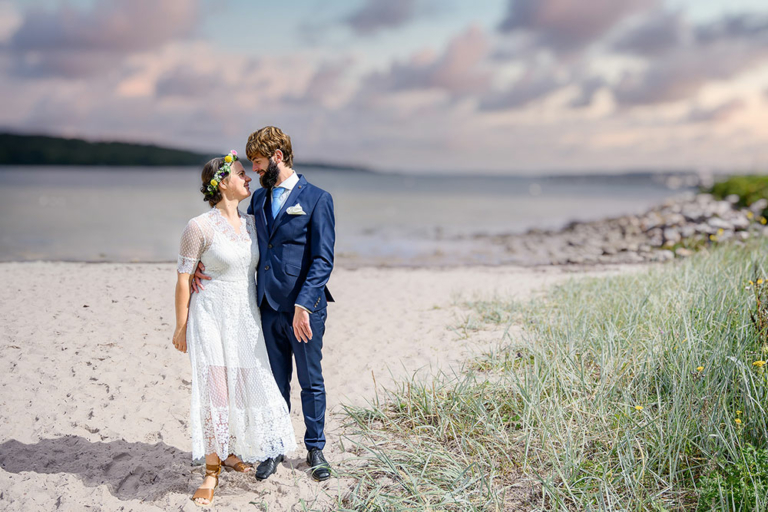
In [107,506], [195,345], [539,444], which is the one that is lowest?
[107,506]

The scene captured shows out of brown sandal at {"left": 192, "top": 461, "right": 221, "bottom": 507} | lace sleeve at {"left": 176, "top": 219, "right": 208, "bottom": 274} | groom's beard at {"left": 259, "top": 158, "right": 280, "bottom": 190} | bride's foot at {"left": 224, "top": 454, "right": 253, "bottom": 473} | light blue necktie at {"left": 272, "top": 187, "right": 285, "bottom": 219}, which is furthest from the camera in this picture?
bride's foot at {"left": 224, "top": 454, "right": 253, "bottom": 473}

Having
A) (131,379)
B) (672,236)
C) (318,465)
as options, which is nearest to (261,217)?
(318,465)

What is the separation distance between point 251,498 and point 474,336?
10.7ft

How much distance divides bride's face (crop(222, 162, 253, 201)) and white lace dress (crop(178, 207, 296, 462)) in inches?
6.6

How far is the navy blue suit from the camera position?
3.56 meters

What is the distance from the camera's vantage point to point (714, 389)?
4203mm

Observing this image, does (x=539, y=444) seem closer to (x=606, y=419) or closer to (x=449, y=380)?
(x=606, y=419)

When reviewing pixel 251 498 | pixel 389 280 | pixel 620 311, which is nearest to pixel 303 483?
pixel 251 498

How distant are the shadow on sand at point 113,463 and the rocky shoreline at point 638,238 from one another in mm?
10927

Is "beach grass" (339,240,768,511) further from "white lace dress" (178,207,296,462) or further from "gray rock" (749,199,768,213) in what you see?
"gray rock" (749,199,768,213)

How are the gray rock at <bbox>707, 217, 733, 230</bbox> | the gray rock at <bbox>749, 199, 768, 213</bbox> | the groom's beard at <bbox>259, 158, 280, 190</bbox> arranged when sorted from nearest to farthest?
the groom's beard at <bbox>259, 158, 280, 190</bbox>, the gray rock at <bbox>707, 217, 733, 230</bbox>, the gray rock at <bbox>749, 199, 768, 213</bbox>

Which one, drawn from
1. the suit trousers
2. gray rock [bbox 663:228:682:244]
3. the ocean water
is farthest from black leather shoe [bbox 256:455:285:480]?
gray rock [bbox 663:228:682:244]

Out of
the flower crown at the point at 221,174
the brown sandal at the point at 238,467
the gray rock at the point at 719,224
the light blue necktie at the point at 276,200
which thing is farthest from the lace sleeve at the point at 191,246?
the gray rock at the point at 719,224

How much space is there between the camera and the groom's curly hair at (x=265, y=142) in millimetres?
3473
